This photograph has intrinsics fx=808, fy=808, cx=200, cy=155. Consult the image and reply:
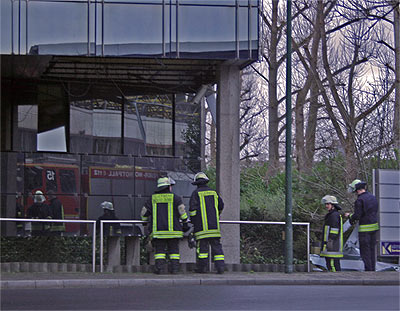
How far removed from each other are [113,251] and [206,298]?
586 centimetres

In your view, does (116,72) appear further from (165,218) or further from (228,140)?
(165,218)

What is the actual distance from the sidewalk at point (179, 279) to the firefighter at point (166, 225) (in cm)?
34

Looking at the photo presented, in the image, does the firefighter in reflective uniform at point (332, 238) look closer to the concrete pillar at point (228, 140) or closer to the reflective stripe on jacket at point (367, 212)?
the reflective stripe on jacket at point (367, 212)

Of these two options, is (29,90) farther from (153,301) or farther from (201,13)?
(153,301)

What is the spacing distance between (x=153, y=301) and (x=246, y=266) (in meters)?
5.79

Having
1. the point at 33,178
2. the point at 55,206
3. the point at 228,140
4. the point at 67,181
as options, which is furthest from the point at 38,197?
the point at 228,140

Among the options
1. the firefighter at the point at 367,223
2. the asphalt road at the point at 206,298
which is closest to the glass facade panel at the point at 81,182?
the firefighter at the point at 367,223

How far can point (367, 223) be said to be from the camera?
664 inches

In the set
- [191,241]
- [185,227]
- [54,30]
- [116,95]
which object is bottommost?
[191,241]

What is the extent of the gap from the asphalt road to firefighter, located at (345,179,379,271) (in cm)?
328

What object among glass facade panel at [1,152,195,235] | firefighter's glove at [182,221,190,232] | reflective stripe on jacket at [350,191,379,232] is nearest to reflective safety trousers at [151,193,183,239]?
firefighter's glove at [182,221,190,232]

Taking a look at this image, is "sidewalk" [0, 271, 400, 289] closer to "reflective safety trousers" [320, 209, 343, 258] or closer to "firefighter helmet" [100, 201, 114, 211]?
"reflective safety trousers" [320, 209, 343, 258]

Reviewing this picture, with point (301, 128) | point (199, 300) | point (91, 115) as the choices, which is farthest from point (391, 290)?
point (301, 128)

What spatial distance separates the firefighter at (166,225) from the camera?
15438 mm
